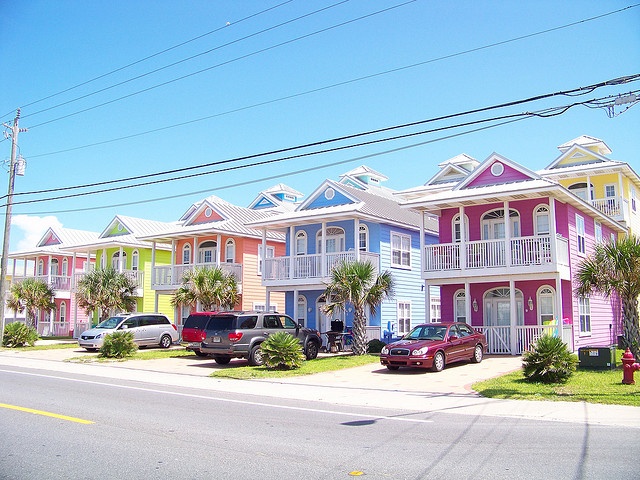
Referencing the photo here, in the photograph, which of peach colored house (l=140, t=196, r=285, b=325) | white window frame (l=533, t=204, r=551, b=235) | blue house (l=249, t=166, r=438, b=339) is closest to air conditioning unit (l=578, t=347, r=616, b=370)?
white window frame (l=533, t=204, r=551, b=235)

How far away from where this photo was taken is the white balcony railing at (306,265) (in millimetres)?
27705

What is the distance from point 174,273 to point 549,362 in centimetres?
2374

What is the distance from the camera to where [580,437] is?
9.21 metres

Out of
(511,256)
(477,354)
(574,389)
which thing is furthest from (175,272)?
(574,389)

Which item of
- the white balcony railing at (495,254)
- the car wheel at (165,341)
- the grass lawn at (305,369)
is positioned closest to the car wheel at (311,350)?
the grass lawn at (305,369)

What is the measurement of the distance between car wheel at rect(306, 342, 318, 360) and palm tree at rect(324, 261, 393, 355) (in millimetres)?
1378

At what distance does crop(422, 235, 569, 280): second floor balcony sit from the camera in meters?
22.1

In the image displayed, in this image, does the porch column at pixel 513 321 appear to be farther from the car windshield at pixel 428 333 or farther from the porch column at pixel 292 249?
the porch column at pixel 292 249

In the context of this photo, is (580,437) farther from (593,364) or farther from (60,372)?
(60,372)

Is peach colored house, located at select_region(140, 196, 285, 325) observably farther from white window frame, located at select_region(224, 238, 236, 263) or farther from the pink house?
the pink house

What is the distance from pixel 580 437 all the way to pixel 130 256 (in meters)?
36.3

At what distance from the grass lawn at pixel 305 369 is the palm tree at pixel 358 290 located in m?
1.06

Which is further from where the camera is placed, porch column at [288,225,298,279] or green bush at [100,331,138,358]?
porch column at [288,225,298,279]

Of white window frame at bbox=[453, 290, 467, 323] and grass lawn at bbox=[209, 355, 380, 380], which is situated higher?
white window frame at bbox=[453, 290, 467, 323]
